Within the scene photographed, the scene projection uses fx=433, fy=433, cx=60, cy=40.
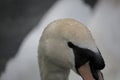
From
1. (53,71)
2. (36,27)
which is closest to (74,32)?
→ (53,71)

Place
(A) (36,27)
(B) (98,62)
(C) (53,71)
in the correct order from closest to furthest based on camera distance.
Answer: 1. (B) (98,62)
2. (C) (53,71)
3. (A) (36,27)

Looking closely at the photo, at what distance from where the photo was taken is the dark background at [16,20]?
163cm

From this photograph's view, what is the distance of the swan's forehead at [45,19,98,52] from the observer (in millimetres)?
886

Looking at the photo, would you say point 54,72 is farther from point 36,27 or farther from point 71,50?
point 36,27

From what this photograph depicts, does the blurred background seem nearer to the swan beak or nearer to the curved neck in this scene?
the curved neck

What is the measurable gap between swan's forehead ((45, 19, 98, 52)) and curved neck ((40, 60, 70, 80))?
0.27 ft

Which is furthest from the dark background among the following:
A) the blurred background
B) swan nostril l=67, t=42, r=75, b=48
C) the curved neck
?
swan nostril l=67, t=42, r=75, b=48

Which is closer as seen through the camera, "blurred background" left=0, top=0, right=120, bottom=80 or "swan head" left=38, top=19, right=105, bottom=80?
"swan head" left=38, top=19, right=105, bottom=80

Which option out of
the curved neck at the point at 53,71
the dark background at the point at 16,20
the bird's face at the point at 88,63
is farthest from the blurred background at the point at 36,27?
the bird's face at the point at 88,63

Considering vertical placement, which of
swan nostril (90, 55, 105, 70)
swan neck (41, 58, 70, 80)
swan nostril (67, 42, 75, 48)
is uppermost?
swan nostril (90, 55, 105, 70)

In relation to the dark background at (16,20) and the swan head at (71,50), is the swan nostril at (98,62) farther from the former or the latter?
the dark background at (16,20)

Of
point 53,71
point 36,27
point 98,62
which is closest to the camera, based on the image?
point 98,62

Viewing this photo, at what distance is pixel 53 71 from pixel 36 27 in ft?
2.13

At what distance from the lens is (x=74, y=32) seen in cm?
90
